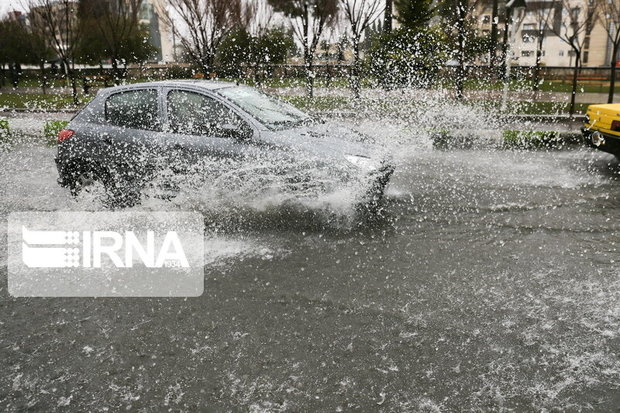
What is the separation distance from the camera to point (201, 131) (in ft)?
19.3

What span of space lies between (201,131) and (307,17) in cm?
1566

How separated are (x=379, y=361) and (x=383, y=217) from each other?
3.05 m

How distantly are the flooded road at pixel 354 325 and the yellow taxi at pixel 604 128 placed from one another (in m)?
2.30

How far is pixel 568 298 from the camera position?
4047 millimetres

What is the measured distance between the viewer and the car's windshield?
19.8 feet

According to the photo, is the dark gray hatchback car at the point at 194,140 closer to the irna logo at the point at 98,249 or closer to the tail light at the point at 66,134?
the tail light at the point at 66,134

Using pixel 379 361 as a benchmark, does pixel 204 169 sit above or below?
above

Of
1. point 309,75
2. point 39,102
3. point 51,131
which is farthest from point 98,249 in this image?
point 39,102

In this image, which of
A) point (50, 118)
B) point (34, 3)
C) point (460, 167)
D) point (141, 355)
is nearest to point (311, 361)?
point (141, 355)

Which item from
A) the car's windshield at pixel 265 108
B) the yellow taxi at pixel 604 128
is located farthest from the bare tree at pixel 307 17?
the car's windshield at pixel 265 108

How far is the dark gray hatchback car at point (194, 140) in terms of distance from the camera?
18.3 feet

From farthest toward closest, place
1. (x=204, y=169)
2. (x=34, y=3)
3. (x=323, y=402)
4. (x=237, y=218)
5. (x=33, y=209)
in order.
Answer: (x=34, y=3), (x=33, y=209), (x=237, y=218), (x=204, y=169), (x=323, y=402)

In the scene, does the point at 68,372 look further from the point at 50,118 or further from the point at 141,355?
the point at 50,118

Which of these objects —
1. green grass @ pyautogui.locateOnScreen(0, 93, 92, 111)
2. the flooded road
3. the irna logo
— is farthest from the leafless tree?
green grass @ pyautogui.locateOnScreen(0, 93, 92, 111)
